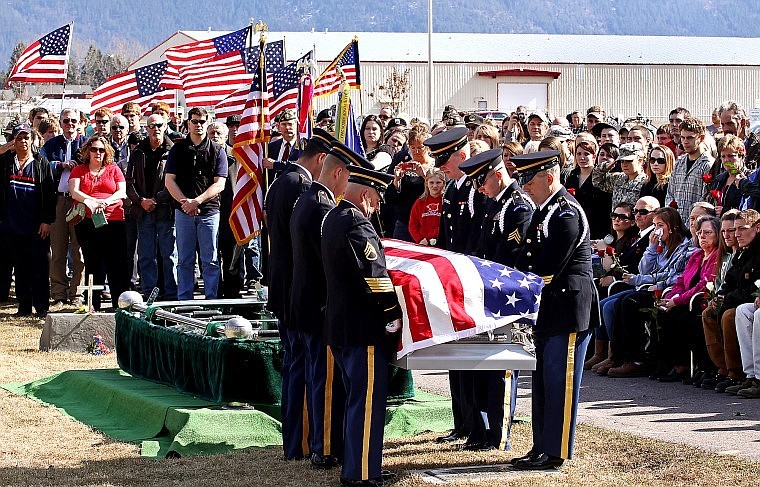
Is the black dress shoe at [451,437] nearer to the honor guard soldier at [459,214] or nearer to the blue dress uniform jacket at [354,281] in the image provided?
the honor guard soldier at [459,214]

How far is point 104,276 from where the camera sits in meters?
16.1

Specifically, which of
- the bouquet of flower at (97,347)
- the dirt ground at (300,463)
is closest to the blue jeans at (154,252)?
the bouquet of flower at (97,347)

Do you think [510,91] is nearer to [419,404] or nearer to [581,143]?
[581,143]

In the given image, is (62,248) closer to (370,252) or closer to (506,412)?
(506,412)

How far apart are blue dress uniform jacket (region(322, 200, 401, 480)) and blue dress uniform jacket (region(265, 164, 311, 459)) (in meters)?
0.97

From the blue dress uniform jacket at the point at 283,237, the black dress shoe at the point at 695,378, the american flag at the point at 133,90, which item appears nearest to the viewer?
the blue dress uniform jacket at the point at 283,237

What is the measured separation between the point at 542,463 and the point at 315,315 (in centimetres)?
163

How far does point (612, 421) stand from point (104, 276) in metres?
8.46

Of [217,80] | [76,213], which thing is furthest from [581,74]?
[76,213]

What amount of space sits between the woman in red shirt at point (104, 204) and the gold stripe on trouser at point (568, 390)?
8876mm

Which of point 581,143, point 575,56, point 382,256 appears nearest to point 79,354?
point 581,143

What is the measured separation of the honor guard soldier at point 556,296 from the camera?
7.50 metres

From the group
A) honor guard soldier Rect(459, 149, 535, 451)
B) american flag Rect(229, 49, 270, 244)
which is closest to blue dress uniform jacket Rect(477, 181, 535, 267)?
honor guard soldier Rect(459, 149, 535, 451)

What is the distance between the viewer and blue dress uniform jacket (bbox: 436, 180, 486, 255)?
884 cm
